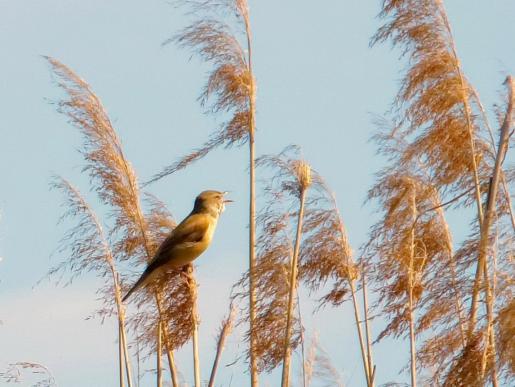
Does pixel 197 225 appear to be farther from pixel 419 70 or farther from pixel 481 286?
pixel 481 286

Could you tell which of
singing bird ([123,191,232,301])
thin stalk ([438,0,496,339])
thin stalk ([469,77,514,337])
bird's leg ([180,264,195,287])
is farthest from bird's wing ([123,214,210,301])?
thin stalk ([469,77,514,337])

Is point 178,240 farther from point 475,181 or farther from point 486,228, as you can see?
point 486,228

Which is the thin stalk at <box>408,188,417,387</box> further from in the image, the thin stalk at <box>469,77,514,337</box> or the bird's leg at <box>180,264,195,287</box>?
the bird's leg at <box>180,264,195,287</box>

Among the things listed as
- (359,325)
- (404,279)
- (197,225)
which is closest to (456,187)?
(404,279)

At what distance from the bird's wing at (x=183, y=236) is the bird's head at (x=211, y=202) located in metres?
0.13

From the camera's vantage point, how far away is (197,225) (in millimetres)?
7461

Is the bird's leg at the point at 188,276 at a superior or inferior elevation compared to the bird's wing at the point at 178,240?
inferior

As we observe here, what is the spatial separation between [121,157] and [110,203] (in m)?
0.27

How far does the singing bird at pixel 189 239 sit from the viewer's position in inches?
267

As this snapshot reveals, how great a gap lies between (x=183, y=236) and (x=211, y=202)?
2.03ft

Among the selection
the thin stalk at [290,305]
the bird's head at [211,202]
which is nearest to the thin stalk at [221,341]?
the thin stalk at [290,305]

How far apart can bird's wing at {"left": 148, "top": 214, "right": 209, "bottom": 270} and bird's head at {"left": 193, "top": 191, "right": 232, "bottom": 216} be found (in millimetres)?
131

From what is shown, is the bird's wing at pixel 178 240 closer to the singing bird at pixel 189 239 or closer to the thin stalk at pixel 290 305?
the singing bird at pixel 189 239

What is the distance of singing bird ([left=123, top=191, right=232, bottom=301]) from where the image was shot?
6.77 metres
